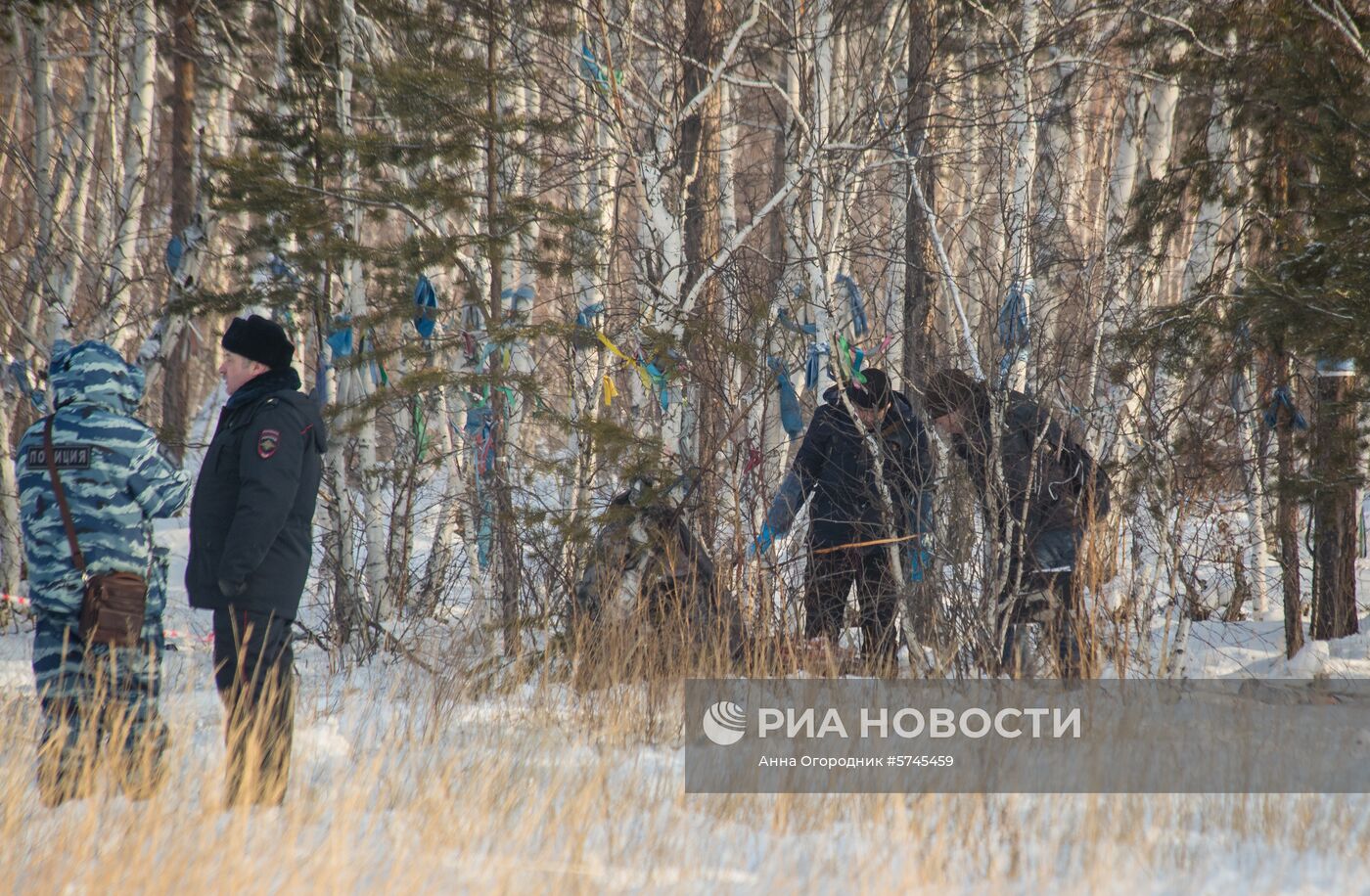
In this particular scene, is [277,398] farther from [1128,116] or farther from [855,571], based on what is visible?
[1128,116]

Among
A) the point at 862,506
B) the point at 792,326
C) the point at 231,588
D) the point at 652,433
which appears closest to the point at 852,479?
the point at 862,506

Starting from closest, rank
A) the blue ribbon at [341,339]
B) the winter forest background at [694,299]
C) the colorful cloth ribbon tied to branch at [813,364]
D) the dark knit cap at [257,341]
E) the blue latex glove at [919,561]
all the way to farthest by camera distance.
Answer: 1. the dark knit cap at [257,341]
2. the winter forest background at [694,299]
3. the blue latex glove at [919,561]
4. the colorful cloth ribbon tied to branch at [813,364]
5. the blue ribbon at [341,339]

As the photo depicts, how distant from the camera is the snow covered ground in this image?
8.93 ft

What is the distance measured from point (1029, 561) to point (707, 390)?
5.87 feet

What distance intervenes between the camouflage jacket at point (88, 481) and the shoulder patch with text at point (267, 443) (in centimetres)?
46

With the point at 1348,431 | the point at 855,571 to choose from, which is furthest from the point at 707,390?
the point at 1348,431

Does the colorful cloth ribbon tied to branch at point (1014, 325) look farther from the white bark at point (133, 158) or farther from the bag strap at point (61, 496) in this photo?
the white bark at point (133, 158)

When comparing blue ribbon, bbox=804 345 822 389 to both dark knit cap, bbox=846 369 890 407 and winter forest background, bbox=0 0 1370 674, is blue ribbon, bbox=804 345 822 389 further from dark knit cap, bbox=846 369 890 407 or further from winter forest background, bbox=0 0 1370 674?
dark knit cap, bbox=846 369 890 407

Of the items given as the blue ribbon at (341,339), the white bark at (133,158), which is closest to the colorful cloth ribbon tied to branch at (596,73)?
the blue ribbon at (341,339)

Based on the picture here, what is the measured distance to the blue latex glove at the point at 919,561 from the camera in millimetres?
5027

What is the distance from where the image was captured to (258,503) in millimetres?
3186

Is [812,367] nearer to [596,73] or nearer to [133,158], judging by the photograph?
[596,73]

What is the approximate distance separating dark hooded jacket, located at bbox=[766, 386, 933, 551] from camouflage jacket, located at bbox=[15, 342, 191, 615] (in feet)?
9.20

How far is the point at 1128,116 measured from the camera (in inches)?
342
